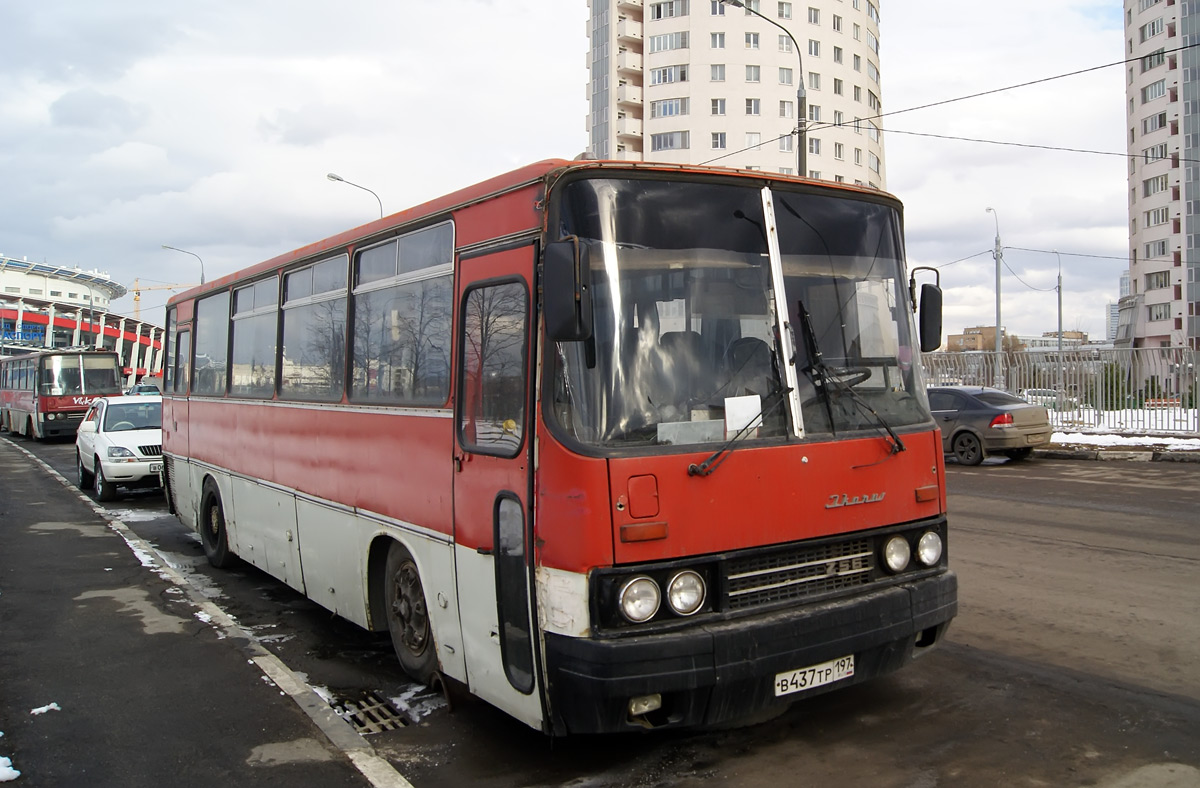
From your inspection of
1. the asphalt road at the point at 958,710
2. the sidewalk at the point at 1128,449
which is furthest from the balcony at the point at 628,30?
the asphalt road at the point at 958,710

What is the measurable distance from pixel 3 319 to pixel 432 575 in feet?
383

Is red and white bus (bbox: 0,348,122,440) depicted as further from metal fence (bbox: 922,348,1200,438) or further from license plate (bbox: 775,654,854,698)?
license plate (bbox: 775,654,854,698)

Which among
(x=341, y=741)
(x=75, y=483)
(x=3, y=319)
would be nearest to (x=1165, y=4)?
(x=75, y=483)

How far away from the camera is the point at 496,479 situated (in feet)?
14.7

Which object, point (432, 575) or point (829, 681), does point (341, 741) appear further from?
point (829, 681)

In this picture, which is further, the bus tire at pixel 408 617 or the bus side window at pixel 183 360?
the bus side window at pixel 183 360

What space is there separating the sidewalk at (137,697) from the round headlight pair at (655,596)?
1.58 meters

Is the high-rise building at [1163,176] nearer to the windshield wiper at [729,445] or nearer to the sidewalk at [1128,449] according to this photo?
the sidewalk at [1128,449]

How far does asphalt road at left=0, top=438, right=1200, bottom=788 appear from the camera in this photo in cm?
430

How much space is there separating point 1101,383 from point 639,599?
856 inches

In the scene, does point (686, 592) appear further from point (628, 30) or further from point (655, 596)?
point (628, 30)

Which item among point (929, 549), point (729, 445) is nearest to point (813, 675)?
point (929, 549)

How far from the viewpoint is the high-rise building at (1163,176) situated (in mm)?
66625

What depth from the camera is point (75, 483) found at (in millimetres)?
18719
